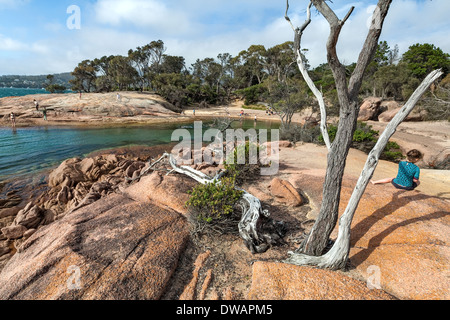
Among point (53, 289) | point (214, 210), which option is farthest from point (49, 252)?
point (214, 210)

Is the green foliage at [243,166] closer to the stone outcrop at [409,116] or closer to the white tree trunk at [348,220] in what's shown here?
the white tree trunk at [348,220]

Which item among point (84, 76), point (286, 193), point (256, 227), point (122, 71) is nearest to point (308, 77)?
point (256, 227)

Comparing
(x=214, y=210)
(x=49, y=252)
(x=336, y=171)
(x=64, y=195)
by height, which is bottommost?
(x=64, y=195)

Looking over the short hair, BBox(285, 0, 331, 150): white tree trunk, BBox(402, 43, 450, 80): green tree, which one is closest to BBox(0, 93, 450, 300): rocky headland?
A: BBox(285, 0, 331, 150): white tree trunk

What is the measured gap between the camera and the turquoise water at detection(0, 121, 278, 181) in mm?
12747

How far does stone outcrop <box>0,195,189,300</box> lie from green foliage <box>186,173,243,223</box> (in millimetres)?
529

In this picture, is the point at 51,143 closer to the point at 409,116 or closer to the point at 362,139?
the point at 362,139

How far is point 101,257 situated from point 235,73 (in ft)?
194

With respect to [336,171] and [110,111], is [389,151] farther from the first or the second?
[110,111]

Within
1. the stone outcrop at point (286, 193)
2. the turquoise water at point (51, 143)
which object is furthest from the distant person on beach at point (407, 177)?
the turquoise water at point (51, 143)

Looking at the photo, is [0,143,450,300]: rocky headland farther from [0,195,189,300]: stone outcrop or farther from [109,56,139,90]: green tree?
[109,56,139,90]: green tree

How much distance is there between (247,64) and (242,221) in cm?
5808

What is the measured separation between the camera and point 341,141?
10.6ft
